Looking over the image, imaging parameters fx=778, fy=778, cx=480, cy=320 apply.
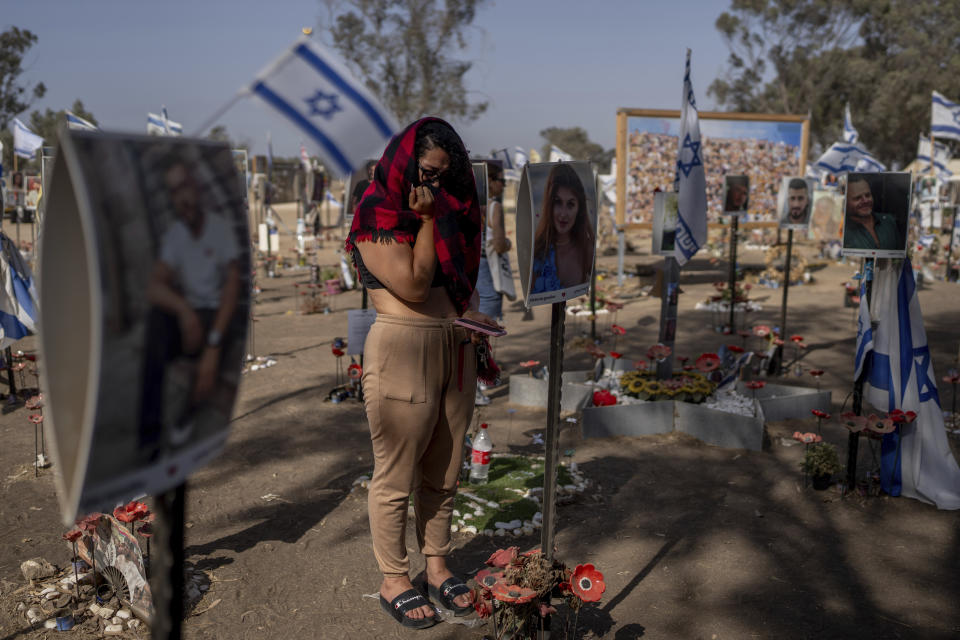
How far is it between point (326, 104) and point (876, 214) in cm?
394

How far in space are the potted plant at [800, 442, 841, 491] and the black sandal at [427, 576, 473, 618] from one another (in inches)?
96.3

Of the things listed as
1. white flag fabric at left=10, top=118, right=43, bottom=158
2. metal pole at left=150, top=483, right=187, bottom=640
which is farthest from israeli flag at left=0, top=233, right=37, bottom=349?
white flag fabric at left=10, top=118, right=43, bottom=158

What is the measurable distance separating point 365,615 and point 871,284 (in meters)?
3.37

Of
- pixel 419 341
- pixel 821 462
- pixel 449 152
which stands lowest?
pixel 821 462

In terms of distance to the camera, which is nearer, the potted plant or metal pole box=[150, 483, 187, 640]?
metal pole box=[150, 483, 187, 640]

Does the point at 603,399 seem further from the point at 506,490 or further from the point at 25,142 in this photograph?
the point at 25,142

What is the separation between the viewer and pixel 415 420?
9.37ft

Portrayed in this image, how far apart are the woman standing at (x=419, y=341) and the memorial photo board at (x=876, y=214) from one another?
281cm

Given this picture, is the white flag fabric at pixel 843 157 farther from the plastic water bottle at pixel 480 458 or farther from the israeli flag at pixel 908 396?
the plastic water bottle at pixel 480 458

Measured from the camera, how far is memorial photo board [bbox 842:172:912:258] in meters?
4.57

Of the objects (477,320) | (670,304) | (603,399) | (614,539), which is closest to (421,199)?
(477,320)

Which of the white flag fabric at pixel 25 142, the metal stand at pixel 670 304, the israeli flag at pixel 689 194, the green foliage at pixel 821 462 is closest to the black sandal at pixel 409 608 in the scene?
the green foliage at pixel 821 462

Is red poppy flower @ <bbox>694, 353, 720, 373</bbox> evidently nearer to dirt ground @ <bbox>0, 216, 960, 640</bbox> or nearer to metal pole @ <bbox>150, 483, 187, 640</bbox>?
dirt ground @ <bbox>0, 216, 960, 640</bbox>

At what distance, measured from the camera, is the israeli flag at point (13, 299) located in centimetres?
554
